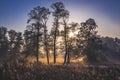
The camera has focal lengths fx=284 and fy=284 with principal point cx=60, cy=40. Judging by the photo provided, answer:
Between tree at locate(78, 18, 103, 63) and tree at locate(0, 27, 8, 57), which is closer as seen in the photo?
tree at locate(78, 18, 103, 63)

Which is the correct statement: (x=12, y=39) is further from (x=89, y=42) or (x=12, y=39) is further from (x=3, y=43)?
(x=89, y=42)

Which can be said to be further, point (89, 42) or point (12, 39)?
point (12, 39)

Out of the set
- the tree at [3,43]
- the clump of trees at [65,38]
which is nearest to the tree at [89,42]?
the clump of trees at [65,38]

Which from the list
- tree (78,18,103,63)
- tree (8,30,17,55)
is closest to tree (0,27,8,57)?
tree (8,30,17,55)

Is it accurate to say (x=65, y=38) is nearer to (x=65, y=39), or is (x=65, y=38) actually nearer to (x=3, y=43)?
(x=65, y=39)

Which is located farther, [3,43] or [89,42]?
[3,43]

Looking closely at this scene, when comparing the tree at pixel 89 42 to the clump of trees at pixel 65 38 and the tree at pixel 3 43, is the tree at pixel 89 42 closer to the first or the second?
the clump of trees at pixel 65 38

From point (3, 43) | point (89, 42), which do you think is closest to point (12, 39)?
point (3, 43)

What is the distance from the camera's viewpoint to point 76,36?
59.4 m

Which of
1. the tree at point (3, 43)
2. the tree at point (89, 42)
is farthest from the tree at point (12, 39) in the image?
the tree at point (89, 42)

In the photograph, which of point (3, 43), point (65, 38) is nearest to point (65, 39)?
point (65, 38)

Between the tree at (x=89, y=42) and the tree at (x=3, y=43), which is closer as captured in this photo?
the tree at (x=89, y=42)

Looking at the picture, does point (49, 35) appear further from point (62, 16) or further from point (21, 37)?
point (21, 37)

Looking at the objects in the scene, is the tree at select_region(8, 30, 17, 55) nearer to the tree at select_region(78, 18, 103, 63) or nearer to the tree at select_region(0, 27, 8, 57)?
the tree at select_region(0, 27, 8, 57)
